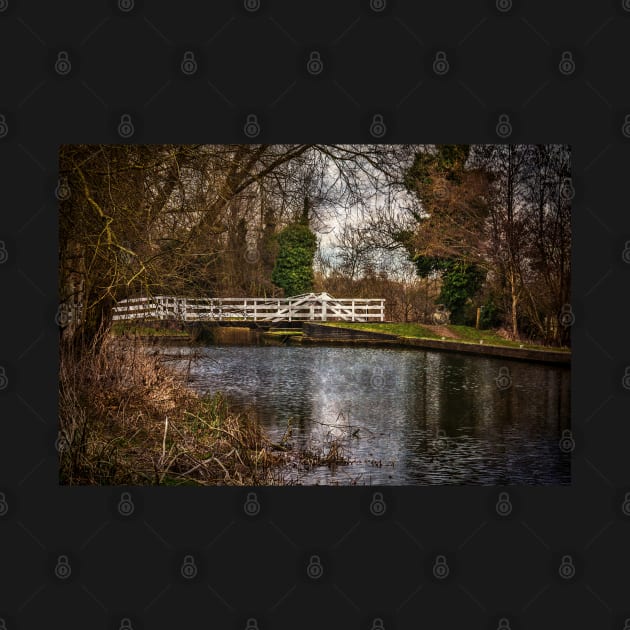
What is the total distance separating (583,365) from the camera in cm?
581

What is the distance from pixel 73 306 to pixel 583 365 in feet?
13.7

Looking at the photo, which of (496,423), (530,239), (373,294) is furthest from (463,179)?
(496,423)

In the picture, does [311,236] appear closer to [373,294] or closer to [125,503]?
[373,294]

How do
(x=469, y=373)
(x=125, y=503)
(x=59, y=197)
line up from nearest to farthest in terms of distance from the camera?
(x=125, y=503) → (x=59, y=197) → (x=469, y=373)
